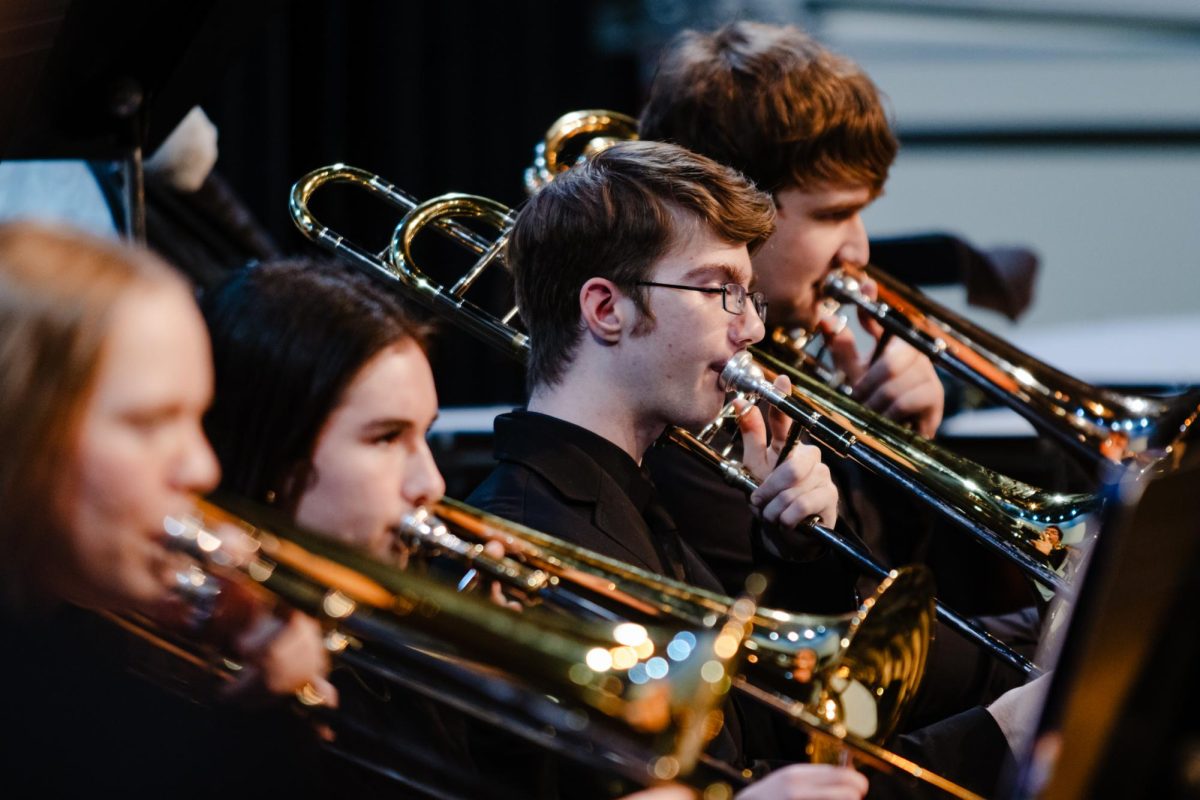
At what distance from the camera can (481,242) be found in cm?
262

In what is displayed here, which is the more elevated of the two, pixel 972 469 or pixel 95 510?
pixel 972 469

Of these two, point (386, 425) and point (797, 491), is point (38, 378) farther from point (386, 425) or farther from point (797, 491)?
point (797, 491)

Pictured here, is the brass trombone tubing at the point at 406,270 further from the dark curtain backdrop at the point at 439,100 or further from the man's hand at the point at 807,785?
the dark curtain backdrop at the point at 439,100

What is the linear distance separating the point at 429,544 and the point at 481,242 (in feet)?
3.61

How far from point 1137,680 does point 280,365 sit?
975 millimetres

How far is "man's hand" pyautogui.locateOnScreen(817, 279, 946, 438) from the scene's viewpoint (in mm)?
2736

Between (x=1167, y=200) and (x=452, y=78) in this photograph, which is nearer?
(x=452, y=78)

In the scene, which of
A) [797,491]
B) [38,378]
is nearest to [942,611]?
[797,491]

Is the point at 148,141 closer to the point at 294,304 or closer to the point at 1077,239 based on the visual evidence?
the point at 294,304

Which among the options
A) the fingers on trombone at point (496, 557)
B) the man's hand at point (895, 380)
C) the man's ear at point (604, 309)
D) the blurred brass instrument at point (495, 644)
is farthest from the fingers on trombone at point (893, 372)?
the blurred brass instrument at point (495, 644)

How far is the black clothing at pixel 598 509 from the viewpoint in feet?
6.19

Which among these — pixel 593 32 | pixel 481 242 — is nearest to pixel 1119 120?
pixel 593 32

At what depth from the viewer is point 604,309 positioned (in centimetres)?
219

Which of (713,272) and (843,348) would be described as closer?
(713,272)
